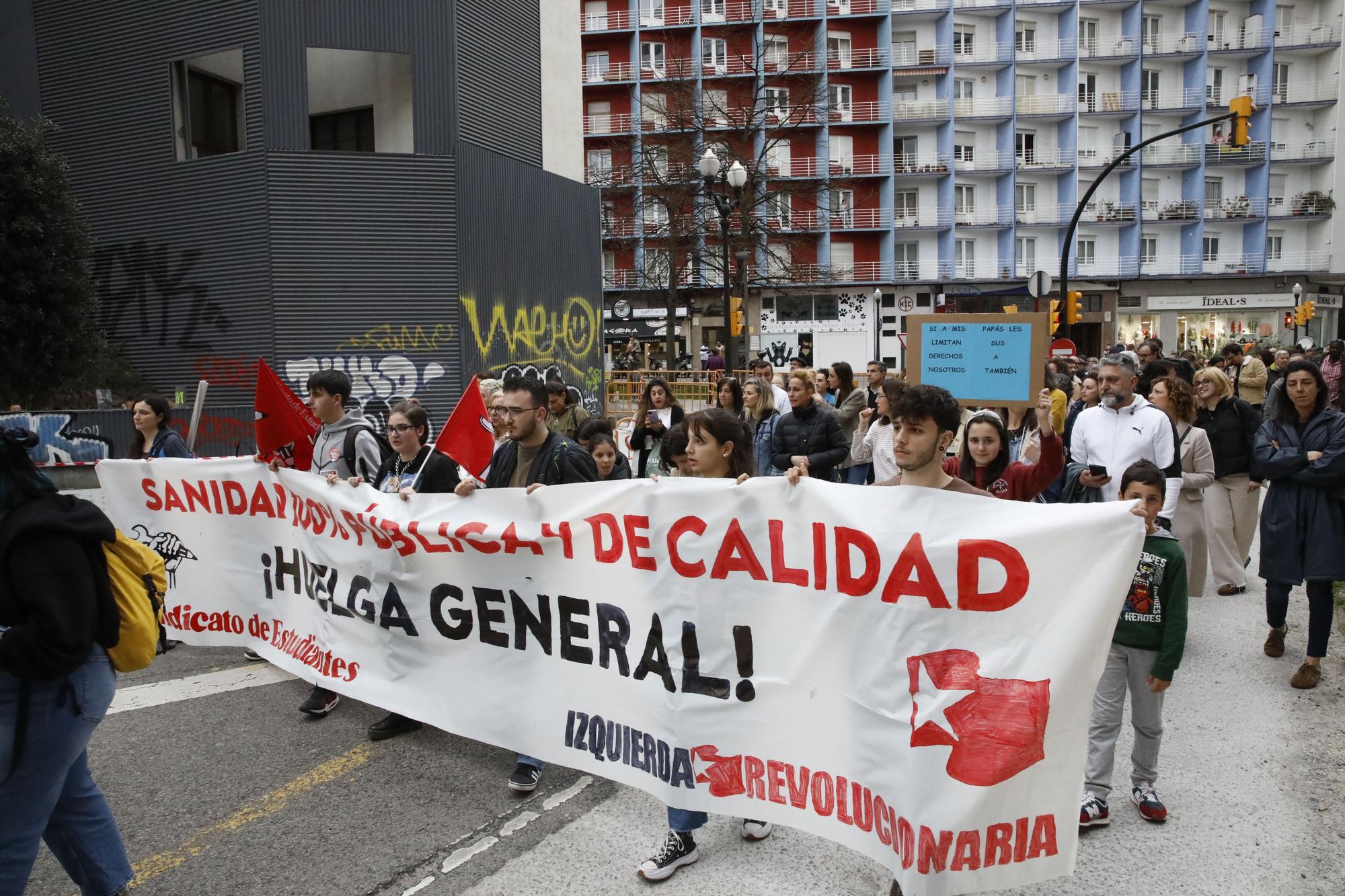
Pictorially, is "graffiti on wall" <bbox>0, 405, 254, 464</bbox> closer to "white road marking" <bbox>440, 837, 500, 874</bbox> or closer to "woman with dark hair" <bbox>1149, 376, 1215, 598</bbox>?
"white road marking" <bbox>440, 837, 500, 874</bbox>

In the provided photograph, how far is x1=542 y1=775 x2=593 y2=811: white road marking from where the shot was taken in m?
4.29

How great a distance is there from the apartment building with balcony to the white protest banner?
143 feet

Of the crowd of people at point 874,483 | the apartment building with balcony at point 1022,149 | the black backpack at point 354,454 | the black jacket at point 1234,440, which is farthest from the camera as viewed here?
the apartment building with balcony at point 1022,149

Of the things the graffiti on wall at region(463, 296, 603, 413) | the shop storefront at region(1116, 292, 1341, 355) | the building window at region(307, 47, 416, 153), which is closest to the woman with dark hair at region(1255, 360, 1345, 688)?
the graffiti on wall at region(463, 296, 603, 413)

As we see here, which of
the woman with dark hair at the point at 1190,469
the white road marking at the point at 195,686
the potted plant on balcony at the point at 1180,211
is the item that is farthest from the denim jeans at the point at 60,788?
the potted plant on balcony at the point at 1180,211

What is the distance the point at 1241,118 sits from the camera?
18188mm

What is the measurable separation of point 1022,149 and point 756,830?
51290mm

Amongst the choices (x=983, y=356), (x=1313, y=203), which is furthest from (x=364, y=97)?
(x=1313, y=203)

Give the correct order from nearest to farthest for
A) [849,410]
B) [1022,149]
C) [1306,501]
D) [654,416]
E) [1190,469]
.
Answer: [1306,501], [1190,469], [849,410], [654,416], [1022,149]

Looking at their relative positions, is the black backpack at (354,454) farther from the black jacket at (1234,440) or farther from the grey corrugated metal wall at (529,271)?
the grey corrugated metal wall at (529,271)

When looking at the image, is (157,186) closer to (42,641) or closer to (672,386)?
(672,386)

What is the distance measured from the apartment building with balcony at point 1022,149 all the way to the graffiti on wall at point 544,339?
27.6 meters

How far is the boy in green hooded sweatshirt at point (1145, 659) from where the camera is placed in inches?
152

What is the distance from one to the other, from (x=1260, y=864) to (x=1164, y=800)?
0.54m
